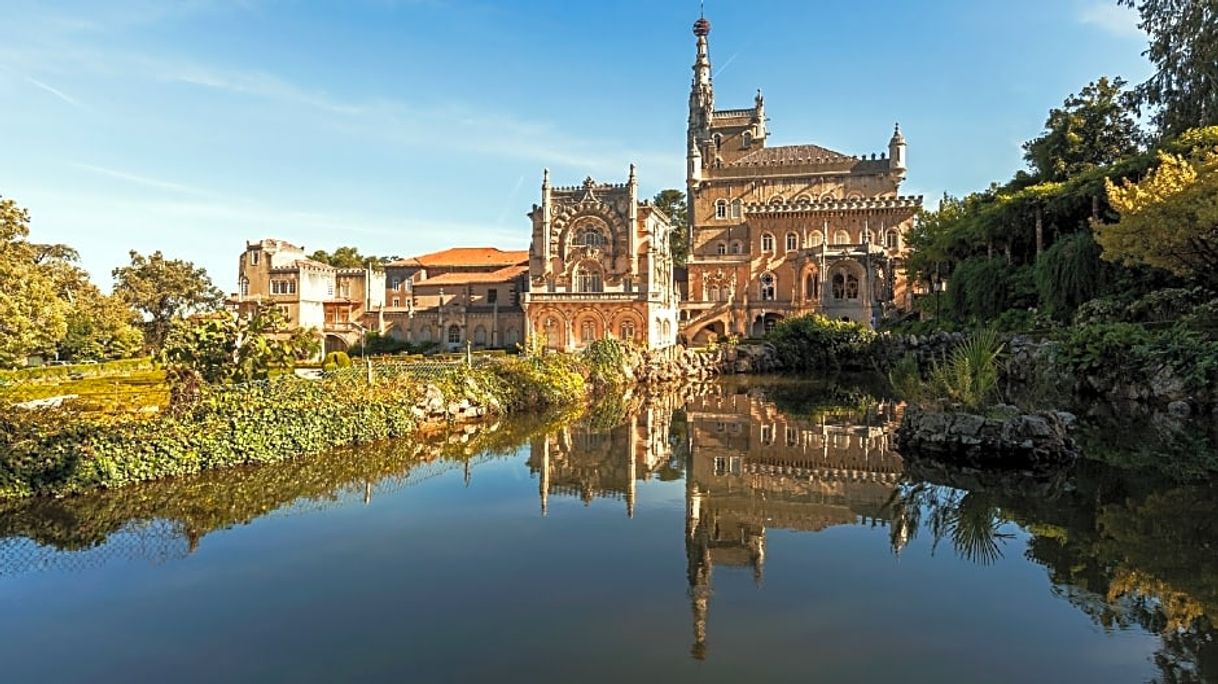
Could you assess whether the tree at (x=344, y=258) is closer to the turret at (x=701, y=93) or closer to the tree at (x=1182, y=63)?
the turret at (x=701, y=93)

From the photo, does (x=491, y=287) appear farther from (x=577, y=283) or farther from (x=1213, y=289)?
(x=1213, y=289)

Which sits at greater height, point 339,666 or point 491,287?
point 491,287

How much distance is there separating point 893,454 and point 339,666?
35.8ft

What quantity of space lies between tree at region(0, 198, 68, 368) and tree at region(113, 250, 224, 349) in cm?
1625

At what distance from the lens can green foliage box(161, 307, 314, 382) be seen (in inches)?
557

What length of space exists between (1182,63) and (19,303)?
43134 millimetres

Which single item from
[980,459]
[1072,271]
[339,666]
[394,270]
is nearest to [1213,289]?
[1072,271]

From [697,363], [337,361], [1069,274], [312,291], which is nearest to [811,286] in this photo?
[697,363]

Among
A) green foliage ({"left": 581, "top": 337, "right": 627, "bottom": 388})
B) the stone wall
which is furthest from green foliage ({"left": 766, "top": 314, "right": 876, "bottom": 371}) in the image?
green foliage ({"left": 581, "top": 337, "right": 627, "bottom": 388})

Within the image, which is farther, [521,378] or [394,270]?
[394,270]

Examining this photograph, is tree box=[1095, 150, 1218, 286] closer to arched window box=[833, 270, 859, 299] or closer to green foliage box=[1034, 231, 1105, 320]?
green foliage box=[1034, 231, 1105, 320]

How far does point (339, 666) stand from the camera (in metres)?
5.49

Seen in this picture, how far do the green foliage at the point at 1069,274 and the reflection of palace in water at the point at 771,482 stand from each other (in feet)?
42.0

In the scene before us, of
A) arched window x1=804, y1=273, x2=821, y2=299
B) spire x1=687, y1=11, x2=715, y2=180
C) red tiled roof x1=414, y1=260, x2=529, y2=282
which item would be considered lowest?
arched window x1=804, y1=273, x2=821, y2=299
